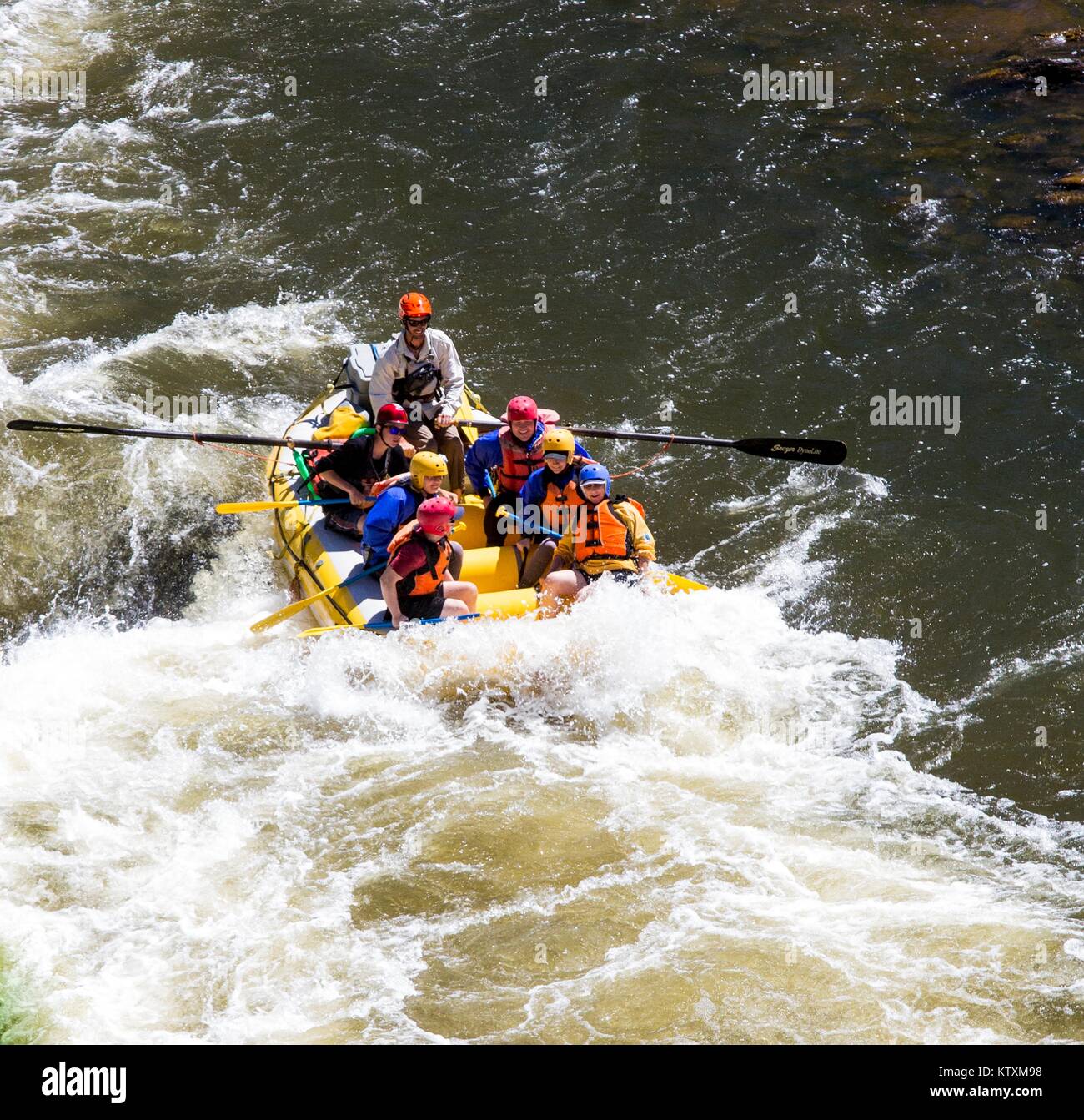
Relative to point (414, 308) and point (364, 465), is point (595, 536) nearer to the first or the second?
point (364, 465)

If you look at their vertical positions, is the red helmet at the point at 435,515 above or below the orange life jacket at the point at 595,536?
above

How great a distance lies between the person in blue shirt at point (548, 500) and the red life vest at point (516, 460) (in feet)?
0.68

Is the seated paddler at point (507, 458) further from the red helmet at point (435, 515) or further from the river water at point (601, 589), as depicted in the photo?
the river water at point (601, 589)

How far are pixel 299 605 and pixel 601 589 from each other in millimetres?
2039

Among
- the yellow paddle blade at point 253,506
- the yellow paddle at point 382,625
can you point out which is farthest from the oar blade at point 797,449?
the yellow paddle blade at point 253,506

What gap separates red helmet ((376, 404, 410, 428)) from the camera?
955 cm

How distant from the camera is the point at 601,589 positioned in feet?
→ 29.9

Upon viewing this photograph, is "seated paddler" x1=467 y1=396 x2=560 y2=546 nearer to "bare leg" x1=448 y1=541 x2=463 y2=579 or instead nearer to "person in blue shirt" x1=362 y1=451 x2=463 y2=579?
"bare leg" x1=448 y1=541 x2=463 y2=579

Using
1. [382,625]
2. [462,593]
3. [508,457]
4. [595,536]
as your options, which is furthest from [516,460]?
[382,625]

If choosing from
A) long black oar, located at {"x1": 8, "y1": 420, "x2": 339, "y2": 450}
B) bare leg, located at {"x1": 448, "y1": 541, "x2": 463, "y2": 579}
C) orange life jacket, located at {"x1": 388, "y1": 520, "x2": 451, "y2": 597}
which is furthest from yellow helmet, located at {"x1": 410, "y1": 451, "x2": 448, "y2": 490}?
long black oar, located at {"x1": 8, "y1": 420, "x2": 339, "y2": 450}

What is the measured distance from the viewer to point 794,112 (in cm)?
1675

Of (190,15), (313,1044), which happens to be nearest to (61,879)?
(313,1044)

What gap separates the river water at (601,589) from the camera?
6938 mm

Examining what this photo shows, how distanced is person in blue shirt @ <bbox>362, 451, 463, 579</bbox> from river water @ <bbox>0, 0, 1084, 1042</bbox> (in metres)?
0.70
